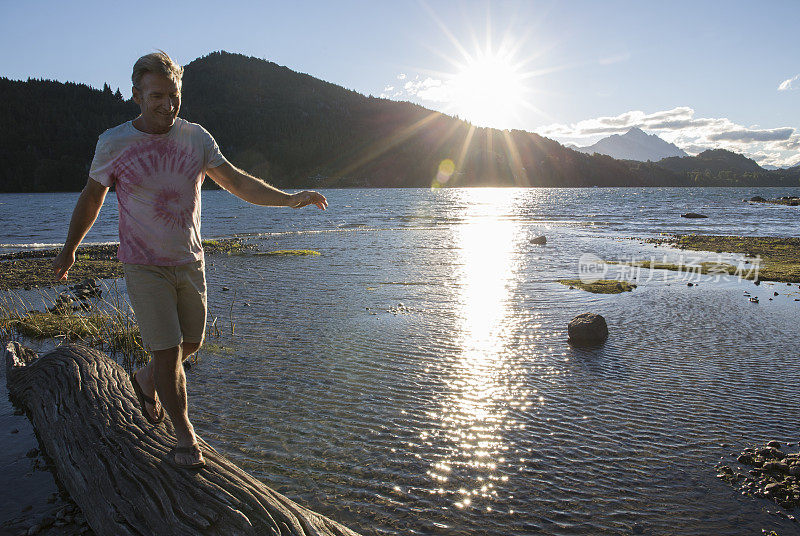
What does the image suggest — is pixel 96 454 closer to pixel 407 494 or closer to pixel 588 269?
pixel 407 494

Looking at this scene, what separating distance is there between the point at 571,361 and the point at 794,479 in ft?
13.0

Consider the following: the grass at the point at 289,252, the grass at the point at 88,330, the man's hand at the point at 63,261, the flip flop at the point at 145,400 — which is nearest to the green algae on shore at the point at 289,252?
the grass at the point at 289,252

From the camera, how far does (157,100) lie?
344 cm

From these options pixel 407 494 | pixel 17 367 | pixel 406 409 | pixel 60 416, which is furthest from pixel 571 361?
pixel 17 367

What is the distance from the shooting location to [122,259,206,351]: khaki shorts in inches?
137

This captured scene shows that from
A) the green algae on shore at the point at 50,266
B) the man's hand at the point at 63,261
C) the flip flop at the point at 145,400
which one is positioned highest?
the man's hand at the point at 63,261

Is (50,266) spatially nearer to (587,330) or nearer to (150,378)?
(150,378)

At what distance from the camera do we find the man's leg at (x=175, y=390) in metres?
3.66

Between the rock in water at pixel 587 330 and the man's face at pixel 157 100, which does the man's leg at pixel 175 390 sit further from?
the rock in water at pixel 587 330

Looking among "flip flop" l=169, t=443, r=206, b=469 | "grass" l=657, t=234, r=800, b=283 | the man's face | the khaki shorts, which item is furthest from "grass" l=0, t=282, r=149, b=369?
"grass" l=657, t=234, r=800, b=283

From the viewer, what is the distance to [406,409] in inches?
263

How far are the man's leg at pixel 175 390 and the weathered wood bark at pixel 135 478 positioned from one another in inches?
7.7

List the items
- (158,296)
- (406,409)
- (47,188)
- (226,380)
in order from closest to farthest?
(158,296) → (406,409) → (226,380) → (47,188)

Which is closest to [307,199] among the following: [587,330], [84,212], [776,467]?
[84,212]
